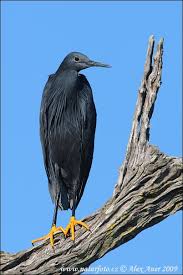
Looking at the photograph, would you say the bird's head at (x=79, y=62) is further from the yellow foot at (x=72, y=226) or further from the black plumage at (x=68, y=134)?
the yellow foot at (x=72, y=226)

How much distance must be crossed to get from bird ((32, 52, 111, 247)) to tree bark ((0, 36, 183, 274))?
5.09 feet

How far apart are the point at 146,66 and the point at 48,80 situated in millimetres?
2696

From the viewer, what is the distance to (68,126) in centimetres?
830

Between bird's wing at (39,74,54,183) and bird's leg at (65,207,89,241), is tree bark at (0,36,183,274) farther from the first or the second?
bird's wing at (39,74,54,183)

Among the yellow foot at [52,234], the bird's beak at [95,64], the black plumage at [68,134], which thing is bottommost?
the yellow foot at [52,234]

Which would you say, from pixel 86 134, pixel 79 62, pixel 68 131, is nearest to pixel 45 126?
pixel 68 131

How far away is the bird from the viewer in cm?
827

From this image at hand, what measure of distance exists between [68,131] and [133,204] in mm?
2323

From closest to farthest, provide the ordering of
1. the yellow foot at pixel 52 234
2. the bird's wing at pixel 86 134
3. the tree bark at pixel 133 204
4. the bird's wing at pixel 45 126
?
the tree bark at pixel 133 204 < the yellow foot at pixel 52 234 < the bird's wing at pixel 86 134 < the bird's wing at pixel 45 126

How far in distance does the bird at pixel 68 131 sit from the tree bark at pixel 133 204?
155 cm

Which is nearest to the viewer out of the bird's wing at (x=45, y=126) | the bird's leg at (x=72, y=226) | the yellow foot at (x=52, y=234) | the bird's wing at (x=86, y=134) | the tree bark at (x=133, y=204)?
the tree bark at (x=133, y=204)

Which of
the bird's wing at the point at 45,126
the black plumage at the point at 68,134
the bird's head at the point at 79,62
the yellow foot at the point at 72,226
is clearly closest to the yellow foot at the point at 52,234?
the yellow foot at the point at 72,226

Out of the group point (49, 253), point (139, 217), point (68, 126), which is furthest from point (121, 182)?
point (68, 126)

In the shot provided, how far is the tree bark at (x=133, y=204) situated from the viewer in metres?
6.04
